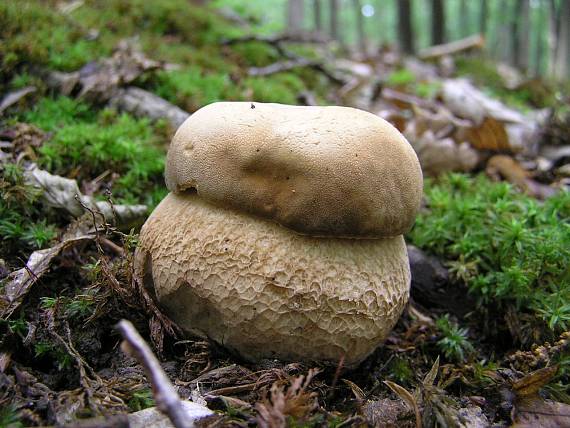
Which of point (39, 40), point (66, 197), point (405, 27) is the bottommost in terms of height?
point (405, 27)

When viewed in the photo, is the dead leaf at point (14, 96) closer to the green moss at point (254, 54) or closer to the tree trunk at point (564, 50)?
the green moss at point (254, 54)

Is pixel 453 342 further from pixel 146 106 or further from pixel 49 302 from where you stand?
pixel 146 106

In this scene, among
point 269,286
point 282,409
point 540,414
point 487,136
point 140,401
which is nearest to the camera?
point 282,409

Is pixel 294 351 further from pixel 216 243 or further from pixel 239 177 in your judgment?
pixel 239 177

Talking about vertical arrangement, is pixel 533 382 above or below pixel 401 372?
above

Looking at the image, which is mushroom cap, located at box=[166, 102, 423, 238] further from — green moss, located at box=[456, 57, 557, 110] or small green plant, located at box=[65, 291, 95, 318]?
green moss, located at box=[456, 57, 557, 110]

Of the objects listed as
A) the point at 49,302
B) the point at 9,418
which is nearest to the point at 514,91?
the point at 49,302

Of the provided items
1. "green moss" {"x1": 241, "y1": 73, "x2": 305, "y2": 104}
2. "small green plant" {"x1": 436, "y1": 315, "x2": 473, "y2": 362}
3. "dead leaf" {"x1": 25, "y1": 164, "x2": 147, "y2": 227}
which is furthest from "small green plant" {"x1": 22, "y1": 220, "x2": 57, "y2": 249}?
"green moss" {"x1": 241, "y1": 73, "x2": 305, "y2": 104}
